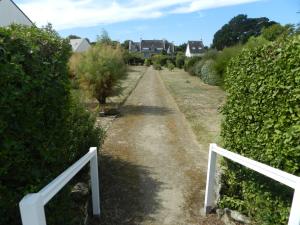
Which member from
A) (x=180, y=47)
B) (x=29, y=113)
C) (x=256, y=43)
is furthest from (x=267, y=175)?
(x=180, y=47)

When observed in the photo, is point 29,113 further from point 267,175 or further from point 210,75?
point 210,75

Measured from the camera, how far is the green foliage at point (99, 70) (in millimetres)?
12703

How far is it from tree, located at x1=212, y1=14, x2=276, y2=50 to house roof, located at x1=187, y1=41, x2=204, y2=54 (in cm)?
741

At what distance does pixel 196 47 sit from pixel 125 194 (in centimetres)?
10161

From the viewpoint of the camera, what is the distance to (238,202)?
4426 millimetres

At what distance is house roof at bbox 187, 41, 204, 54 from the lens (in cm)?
10084

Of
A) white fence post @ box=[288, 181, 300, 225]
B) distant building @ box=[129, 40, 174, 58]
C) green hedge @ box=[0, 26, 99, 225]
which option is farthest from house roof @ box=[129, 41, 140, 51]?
white fence post @ box=[288, 181, 300, 225]

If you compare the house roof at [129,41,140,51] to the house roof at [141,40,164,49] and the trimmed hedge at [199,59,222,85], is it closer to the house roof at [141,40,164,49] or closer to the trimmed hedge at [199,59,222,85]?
the house roof at [141,40,164,49]

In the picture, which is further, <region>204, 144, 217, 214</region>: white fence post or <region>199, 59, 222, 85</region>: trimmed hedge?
<region>199, 59, 222, 85</region>: trimmed hedge

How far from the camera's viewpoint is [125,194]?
5410mm

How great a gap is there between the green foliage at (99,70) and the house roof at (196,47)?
298 ft

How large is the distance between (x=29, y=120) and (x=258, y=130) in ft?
9.49

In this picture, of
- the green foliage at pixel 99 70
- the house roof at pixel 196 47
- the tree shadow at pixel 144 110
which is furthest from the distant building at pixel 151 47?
the green foliage at pixel 99 70

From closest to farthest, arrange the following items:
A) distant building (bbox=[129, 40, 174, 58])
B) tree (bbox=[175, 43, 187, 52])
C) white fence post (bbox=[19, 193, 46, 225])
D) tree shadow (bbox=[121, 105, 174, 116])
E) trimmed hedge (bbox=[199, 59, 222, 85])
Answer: white fence post (bbox=[19, 193, 46, 225]), tree shadow (bbox=[121, 105, 174, 116]), trimmed hedge (bbox=[199, 59, 222, 85]), distant building (bbox=[129, 40, 174, 58]), tree (bbox=[175, 43, 187, 52])
